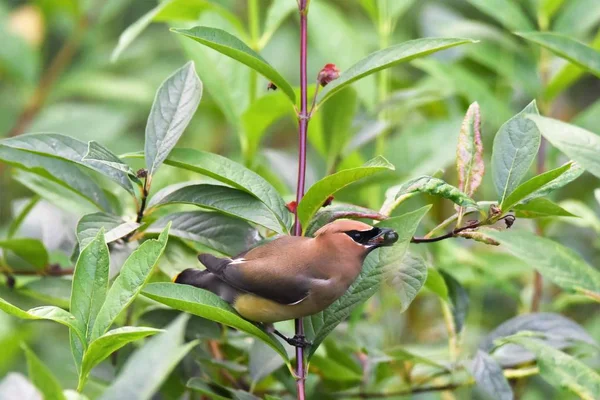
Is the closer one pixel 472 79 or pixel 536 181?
pixel 536 181

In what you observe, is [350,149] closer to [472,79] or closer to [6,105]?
[472,79]

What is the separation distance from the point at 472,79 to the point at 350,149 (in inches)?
14.9

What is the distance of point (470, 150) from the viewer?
1184 millimetres

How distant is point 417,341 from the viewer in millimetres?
2414

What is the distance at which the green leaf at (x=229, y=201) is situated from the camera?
3.82 ft

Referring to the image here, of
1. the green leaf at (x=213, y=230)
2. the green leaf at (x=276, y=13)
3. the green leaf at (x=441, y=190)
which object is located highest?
the green leaf at (x=276, y=13)

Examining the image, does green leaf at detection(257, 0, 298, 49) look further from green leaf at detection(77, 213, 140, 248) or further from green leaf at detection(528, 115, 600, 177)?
green leaf at detection(528, 115, 600, 177)

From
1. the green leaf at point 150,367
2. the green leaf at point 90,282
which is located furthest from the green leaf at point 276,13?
the green leaf at point 150,367

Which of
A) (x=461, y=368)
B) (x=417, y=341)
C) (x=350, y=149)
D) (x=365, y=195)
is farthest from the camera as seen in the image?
(x=417, y=341)

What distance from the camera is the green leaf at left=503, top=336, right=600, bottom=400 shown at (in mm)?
1159

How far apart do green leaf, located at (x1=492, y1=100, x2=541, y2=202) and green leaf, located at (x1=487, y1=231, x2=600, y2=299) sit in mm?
144

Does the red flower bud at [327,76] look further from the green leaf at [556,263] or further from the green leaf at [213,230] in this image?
the green leaf at [556,263]

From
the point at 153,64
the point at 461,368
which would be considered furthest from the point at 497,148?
the point at 153,64

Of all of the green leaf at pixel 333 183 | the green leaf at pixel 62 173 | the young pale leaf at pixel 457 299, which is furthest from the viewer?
the young pale leaf at pixel 457 299
